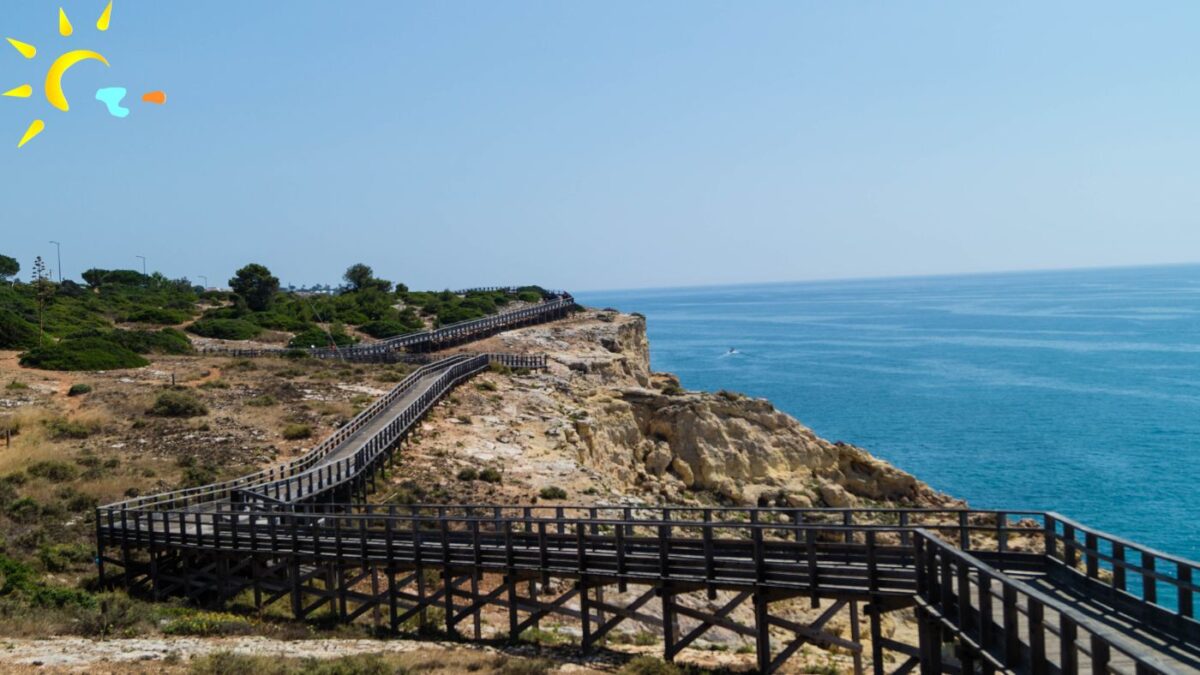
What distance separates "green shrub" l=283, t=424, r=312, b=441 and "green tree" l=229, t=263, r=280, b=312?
187 feet

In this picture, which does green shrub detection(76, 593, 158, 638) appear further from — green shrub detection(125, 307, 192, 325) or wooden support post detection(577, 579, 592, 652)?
green shrub detection(125, 307, 192, 325)

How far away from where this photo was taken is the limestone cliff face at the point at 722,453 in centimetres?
4456

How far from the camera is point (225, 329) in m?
75.1

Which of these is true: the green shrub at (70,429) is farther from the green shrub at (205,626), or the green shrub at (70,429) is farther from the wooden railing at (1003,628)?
the wooden railing at (1003,628)

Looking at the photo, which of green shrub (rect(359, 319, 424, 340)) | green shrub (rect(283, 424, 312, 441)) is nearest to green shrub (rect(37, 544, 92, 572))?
green shrub (rect(283, 424, 312, 441))

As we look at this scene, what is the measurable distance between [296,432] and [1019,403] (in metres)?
62.8

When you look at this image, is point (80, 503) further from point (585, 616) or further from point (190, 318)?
point (190, 318)

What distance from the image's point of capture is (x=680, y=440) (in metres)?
47.0

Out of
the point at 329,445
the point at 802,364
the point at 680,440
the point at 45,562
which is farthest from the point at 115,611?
the point at 802,364

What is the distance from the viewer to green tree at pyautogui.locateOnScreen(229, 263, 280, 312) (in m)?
92.4

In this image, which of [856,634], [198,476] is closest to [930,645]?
[856,634]

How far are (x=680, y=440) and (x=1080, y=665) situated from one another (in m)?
35.7

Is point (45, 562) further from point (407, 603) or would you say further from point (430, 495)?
point (430, 495)

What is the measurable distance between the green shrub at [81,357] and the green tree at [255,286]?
120ft
